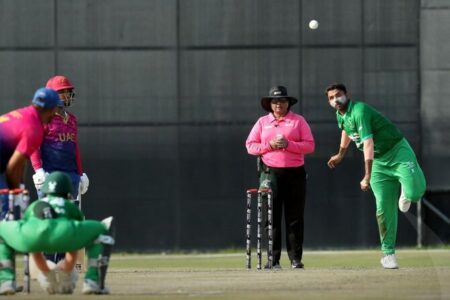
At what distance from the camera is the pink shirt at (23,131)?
11172 mm

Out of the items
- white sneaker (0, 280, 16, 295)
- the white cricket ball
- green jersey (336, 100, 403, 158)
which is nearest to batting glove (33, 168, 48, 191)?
white sneaker (0, 280, 16, 295)

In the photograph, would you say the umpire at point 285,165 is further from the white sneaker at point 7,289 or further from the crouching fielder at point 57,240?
the white sneaker at point 7,289

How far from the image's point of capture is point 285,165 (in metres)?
15.3

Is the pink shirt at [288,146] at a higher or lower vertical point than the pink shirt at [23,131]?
lower

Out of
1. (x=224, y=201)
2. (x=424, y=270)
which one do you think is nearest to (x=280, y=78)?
(x=224, y=201)

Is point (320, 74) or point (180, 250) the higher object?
point (320, 74)

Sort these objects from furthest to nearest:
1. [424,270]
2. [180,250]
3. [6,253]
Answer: [180,250]
[424,270]
[6,253]

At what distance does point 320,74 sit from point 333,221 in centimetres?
221

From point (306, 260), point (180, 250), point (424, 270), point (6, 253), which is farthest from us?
point (180, 250)

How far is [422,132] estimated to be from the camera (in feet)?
71.6

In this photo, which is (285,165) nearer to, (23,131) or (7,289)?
(23,131)

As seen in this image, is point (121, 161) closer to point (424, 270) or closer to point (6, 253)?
point (424, 270)

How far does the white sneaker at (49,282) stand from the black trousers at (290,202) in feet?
15.2

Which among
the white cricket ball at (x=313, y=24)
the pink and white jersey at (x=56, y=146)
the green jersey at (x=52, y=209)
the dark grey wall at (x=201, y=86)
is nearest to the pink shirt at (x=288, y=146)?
the pink and white jersey at (x=56, y=146)
